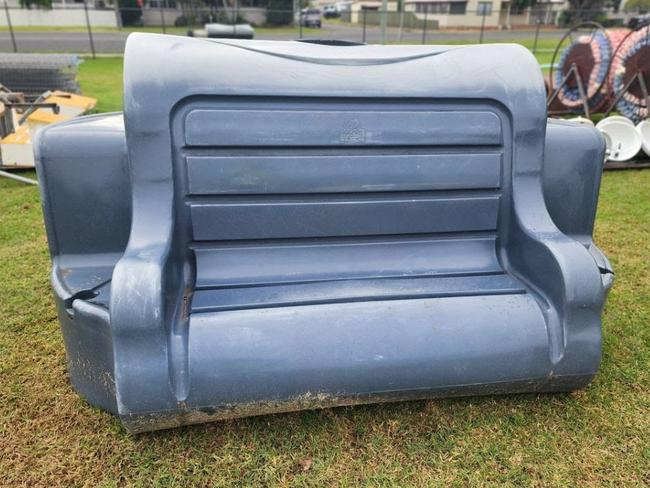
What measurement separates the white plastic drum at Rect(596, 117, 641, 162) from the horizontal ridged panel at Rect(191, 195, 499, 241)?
15.0ft

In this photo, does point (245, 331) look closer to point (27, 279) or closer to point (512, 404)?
point (512, 404)

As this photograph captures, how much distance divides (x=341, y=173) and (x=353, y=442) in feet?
3.26

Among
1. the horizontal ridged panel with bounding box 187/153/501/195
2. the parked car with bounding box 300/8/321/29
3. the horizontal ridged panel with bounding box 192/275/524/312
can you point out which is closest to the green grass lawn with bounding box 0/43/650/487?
the horizontal ridged panel with bounding box 192/275/524/312

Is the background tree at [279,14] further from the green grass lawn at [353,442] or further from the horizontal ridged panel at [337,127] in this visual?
the green grass lawn at [353,442]

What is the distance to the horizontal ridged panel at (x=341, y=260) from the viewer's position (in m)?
2.15

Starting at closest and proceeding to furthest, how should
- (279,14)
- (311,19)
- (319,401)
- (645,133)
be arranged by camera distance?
(319,401)
(645,133)
(279,14)
(311,19)

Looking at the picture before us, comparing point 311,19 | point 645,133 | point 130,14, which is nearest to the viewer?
point 645,133

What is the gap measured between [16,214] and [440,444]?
380 centimetres

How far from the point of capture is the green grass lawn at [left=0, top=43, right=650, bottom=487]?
1.83 meters

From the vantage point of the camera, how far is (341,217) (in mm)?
2197

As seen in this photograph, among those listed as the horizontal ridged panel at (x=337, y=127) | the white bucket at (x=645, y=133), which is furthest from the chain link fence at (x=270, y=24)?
the horizontal ridged panel at (x=337, y=127)

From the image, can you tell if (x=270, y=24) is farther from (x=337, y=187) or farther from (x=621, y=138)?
(x=337, y=187)

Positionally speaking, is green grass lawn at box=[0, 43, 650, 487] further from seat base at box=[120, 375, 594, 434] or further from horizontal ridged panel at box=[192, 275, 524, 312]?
horizontal ridged panel at box=[192, 275, 524, 312]

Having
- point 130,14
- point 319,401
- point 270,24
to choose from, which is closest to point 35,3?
point 130,14
